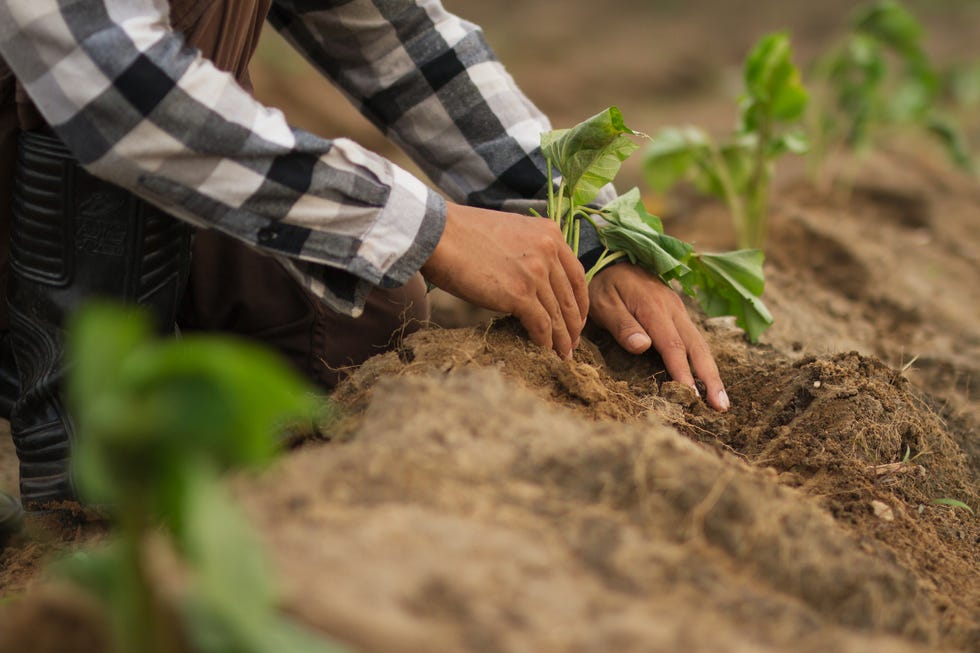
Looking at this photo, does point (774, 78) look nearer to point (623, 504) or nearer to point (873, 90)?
point (873, 90)

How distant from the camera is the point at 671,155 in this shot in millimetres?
2910

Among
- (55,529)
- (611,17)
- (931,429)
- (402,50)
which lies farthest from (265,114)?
(611,17)

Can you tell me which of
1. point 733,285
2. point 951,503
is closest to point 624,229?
point 733,285

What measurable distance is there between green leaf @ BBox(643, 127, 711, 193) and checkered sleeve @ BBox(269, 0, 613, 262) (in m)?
0.96

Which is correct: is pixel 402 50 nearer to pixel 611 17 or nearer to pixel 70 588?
pixel 70 588

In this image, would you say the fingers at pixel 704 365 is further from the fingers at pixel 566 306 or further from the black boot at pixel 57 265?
the black boot at pixel 57 265

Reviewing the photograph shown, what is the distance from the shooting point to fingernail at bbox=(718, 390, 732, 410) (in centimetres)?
172

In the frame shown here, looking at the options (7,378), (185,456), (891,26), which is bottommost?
(7,378)

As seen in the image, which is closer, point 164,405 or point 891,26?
point 164,405

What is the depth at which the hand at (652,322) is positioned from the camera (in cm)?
174

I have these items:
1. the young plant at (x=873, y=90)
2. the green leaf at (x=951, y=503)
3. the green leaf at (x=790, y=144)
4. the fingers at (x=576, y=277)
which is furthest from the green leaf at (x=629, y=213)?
the young plant at (x=873, y=90)

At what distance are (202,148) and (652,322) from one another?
82 cm

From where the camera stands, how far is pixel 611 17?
7.82m

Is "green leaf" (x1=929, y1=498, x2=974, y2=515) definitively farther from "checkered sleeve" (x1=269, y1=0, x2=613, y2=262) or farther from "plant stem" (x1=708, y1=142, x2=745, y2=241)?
"plant stem" (x1=708, y1=142, x2=745, y2=241)
